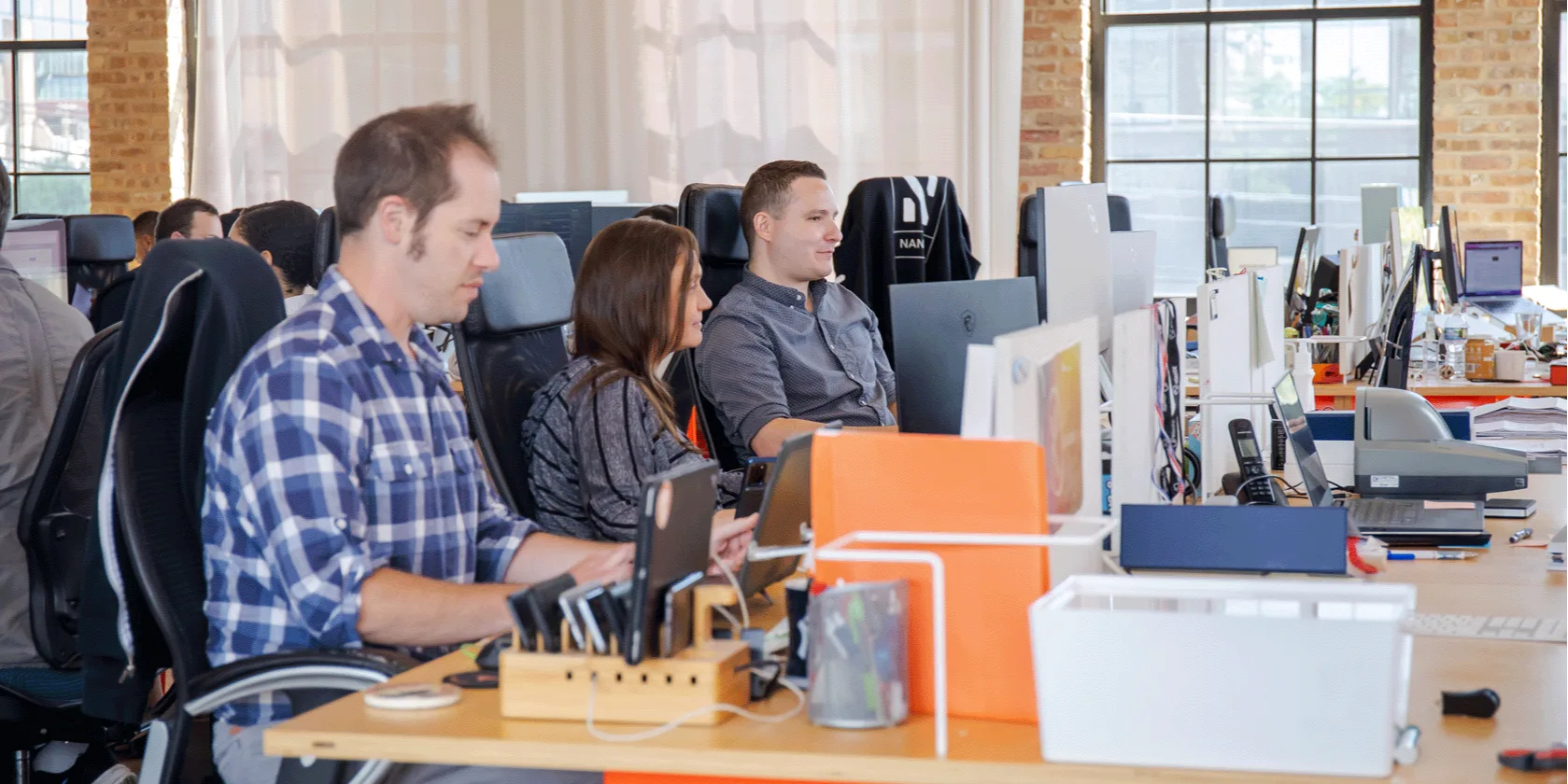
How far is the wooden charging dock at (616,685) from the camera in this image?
51.8 inches

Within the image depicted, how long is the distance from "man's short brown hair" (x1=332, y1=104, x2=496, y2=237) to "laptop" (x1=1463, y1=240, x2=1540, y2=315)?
15.2 ft

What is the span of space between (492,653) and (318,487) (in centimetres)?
28

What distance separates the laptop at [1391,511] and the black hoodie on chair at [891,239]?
170 centimetres

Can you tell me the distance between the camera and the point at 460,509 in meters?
1.86

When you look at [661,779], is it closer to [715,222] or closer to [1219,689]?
[1219,689]

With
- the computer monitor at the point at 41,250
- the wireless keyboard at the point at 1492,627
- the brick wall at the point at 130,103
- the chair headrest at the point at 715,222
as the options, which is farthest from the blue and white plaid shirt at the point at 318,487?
the brick wall at the point at 130,103

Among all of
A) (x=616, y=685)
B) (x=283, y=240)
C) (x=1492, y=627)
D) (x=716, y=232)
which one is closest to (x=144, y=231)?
(x=283, y=240)

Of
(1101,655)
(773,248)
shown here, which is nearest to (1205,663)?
(1101,655)

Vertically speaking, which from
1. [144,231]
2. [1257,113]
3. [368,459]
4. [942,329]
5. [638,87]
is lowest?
[368,459]

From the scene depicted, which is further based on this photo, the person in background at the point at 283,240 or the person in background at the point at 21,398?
the person in background at the point at 283,240

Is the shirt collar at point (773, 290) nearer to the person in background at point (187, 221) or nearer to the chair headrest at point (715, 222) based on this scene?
the chair headrest at point (715, 222)

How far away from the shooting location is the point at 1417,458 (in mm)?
2588

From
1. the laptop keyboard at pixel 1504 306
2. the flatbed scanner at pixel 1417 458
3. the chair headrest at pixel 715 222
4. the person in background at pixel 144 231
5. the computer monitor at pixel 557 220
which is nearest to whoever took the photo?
the flatbed scanner at pixel 1417 458

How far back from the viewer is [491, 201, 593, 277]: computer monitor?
4258mm
